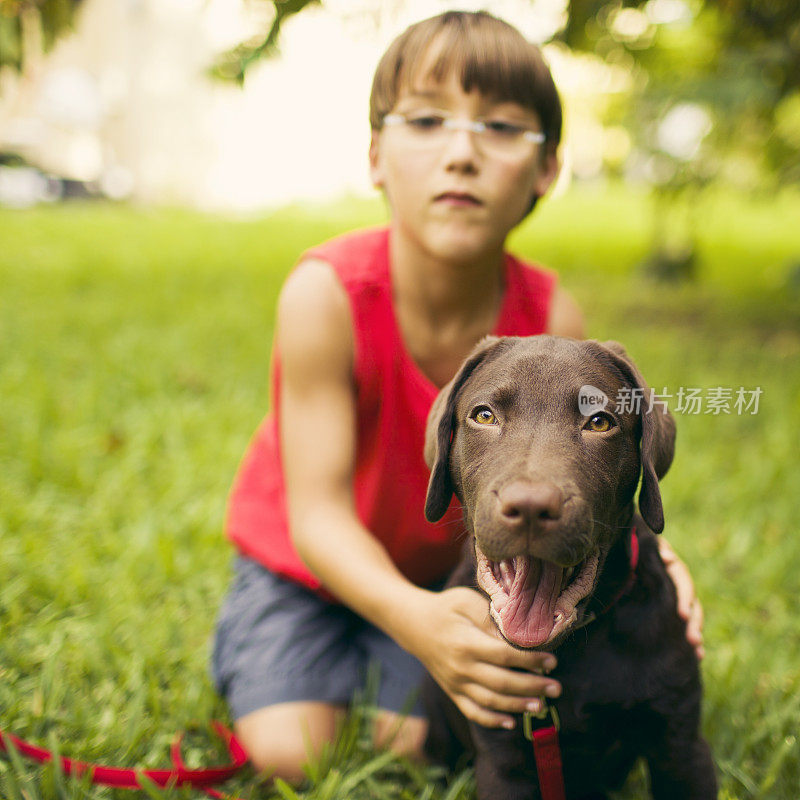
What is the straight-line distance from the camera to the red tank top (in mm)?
2750

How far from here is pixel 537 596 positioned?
1772 millimetres

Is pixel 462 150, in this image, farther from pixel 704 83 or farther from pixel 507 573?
pixel 704 83

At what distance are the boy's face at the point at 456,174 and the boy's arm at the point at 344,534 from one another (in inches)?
16.5

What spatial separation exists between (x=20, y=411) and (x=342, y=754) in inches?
127

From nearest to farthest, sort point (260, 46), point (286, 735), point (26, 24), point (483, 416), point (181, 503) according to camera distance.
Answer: point (483, 416)
point (286, 735)
point (181, 503)
point (260, 46)
point (26, 24)

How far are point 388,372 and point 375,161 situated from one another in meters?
0.74

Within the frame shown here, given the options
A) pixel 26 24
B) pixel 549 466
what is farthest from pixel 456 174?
pixel 26 24

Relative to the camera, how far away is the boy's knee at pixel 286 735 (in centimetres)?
254

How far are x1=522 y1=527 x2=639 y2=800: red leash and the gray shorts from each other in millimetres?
725

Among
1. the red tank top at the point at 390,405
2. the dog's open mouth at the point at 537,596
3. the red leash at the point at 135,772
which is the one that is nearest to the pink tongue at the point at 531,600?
the dog's open mouth at the point at 537,596

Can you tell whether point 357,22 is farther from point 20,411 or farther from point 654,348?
point 654,348

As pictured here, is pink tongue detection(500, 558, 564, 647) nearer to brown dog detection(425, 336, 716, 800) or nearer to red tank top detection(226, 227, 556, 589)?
brown dog detection(425, 336, 716, 800)

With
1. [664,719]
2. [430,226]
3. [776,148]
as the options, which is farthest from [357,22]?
[776,148]

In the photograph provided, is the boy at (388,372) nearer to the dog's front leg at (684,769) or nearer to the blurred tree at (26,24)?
the dog's front leg at (684,769)
